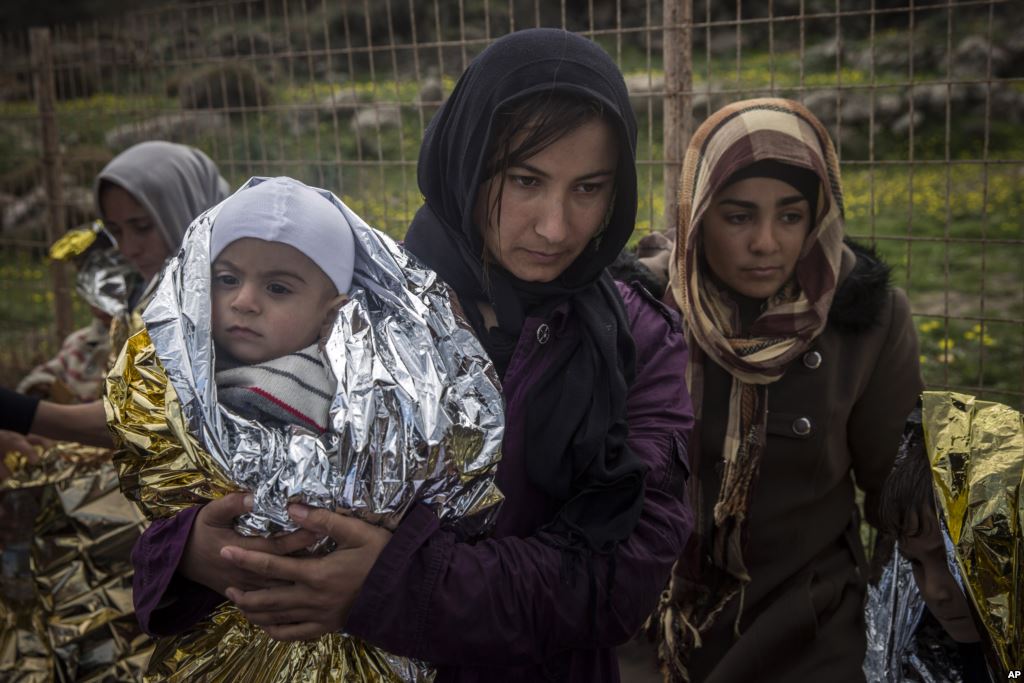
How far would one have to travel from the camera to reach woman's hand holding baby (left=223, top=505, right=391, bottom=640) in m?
1.44

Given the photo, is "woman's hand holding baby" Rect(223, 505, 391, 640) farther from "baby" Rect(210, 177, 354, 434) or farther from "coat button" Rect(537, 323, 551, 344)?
"coat button" Rect(537, 323, 551, 344)

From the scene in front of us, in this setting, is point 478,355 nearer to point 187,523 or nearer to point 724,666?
point 187,523

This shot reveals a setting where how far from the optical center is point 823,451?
2520 millimetres

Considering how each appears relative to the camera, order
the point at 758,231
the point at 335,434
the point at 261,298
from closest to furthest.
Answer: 1. the point at 335,434
2. the point at 261,298
3. the point at 758,231

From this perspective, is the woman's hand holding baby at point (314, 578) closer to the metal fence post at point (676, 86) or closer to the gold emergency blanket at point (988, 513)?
the gold emergency blanket at point (988, 513)

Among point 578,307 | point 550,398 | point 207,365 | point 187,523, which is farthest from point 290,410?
point 578,307

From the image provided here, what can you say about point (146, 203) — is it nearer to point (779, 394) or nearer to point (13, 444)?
point (13, 444)

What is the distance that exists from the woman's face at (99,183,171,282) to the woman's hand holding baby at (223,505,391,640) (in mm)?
2185

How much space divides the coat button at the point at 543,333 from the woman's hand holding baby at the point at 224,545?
0.56 m

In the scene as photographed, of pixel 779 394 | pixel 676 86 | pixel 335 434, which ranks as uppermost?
pixel 676 86

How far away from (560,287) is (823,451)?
120cm

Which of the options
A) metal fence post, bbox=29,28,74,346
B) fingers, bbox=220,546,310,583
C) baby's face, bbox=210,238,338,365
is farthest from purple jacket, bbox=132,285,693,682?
metal fence post, bbox=29,28,74,346

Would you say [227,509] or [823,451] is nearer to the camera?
[227,509]

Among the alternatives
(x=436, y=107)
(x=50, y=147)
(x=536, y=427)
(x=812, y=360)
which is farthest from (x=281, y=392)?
(x=50, y=147)
